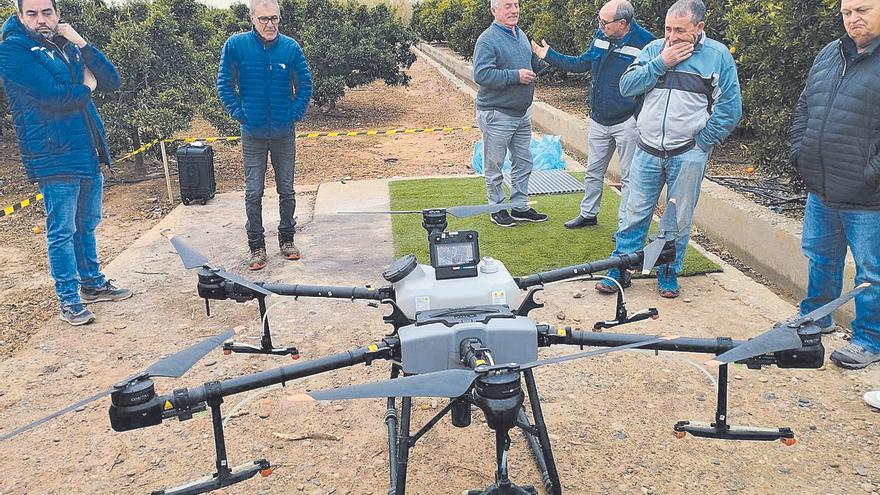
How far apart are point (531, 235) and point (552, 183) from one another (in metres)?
1.95

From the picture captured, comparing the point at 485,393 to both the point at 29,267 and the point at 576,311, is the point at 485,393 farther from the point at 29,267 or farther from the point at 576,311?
the point at 29,267

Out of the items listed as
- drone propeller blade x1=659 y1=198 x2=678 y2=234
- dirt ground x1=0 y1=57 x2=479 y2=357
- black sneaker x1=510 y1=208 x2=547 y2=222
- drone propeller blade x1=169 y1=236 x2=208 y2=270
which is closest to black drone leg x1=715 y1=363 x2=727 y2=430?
drone propeller blade x1=659 y1=198 x2=678 y2=234

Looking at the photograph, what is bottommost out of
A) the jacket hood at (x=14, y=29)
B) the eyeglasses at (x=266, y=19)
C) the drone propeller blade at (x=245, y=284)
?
the drone propeller blade at (x=245, y=284)

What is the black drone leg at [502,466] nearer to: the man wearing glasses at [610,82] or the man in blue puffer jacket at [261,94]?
the man wearing glasses at [610,82]

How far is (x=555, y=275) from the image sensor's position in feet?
8.50

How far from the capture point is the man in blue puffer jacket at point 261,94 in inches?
221

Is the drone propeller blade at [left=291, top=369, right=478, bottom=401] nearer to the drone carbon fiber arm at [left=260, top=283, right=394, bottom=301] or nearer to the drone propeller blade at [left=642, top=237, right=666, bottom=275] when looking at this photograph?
the drone carbon fiber arm at [left=260, top=283, right=394, bottom=301]

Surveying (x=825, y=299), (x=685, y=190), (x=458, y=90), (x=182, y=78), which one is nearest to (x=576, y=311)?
(x=685, y=190)

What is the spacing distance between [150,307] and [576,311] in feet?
10.3

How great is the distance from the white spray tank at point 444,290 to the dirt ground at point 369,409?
2.13 feet

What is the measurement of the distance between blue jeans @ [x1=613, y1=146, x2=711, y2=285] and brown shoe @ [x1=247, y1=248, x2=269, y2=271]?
2916 millimetres

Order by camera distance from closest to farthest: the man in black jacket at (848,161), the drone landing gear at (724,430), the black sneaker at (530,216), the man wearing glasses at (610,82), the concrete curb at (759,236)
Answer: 1. the drone landing gear at (724,430)
2. the man in black jacket at (848,161)
3. the concrete curb at (759,236)
4. the man wearing glasses at (610,82)
5. the black sneaker at (530,216)

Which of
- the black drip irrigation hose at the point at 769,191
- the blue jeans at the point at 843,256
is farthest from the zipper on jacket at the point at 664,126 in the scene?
the black drip irrigation hose at the point at 769,191

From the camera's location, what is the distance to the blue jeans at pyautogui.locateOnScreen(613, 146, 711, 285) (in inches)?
190
